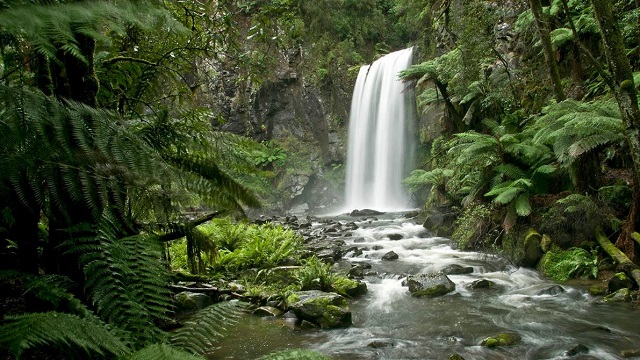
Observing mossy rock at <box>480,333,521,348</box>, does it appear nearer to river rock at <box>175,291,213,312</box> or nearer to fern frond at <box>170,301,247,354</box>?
river rock at <box>175,291,213,312</box>

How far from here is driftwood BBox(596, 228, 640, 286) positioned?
16.8 feet

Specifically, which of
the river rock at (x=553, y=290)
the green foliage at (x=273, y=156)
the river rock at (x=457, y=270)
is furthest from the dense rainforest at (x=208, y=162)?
the green foliage at (x=273, y=156)

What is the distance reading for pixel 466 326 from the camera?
15.6ft

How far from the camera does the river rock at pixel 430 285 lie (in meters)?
6.02

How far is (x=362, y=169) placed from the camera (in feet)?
63.2

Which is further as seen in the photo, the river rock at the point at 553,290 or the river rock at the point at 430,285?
the river rock at the point at 430,285

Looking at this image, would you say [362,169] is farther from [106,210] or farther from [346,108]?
[106,210]

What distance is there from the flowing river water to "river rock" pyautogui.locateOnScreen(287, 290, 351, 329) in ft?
0.48

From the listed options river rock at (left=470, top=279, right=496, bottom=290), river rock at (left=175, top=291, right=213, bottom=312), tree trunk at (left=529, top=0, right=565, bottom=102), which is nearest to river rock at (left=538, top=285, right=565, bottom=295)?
river rock at (left=470, top=279, right=496, bottom=290)

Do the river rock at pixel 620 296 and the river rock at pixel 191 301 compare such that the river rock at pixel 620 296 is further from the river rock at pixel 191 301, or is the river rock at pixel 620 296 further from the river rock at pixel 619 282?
the river rock at pixel 191 301

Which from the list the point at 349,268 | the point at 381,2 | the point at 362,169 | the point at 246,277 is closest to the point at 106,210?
the point at 246,277

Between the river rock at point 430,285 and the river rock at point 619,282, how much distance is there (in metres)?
1.92

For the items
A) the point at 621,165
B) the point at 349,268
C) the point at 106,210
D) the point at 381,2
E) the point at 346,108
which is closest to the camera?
the point at 106,210

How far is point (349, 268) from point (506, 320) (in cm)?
318
